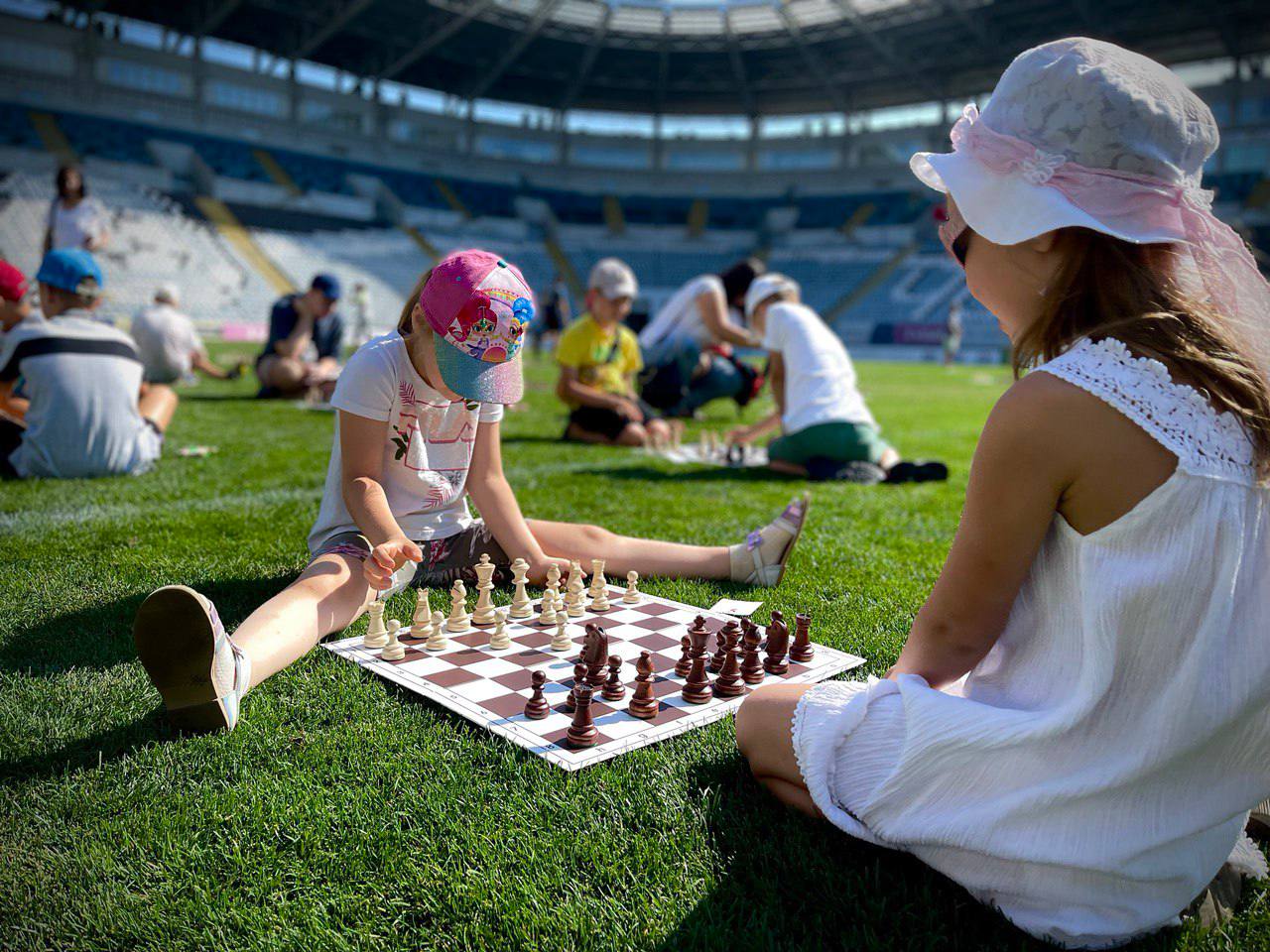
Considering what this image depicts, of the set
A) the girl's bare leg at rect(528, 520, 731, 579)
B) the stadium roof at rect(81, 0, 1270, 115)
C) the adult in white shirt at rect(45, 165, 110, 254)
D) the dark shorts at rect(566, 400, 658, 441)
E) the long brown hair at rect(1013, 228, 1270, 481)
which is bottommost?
the girl's bare leg at rect(528, 520, 731, 579)

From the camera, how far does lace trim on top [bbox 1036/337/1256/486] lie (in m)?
1.26

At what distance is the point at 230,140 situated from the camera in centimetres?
3116

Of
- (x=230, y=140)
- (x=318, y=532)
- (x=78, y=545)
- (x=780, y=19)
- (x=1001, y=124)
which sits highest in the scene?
(x=780, y=19)

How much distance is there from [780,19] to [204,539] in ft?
109

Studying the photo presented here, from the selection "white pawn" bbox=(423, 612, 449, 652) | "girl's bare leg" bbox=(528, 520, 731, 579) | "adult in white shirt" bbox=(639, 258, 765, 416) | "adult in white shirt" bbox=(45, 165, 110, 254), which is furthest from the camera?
"adult in white shirt" bbox=(639, 258, 765, 416)

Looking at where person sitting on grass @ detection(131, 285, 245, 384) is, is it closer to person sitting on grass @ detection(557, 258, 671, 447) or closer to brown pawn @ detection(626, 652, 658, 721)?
person sitting on grass @ detection(557, 258, 671, 447)

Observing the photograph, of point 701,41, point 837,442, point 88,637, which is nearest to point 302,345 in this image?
point 837,442

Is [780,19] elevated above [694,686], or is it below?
above

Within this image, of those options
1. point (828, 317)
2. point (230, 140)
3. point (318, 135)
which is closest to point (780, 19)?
point (828, 317)

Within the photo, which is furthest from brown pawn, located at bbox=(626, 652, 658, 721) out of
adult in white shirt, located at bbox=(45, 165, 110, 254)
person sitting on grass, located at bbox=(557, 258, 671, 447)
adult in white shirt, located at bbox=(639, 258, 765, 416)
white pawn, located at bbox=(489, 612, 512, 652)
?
adult in white shirt, located at bbox=(45, 165, 110, 254)

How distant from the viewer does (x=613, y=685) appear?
2.18 m

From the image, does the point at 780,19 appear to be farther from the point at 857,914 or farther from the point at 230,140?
the point at 857,914

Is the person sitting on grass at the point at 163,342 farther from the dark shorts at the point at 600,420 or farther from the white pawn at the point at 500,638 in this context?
the white pawn at the point at 500,638

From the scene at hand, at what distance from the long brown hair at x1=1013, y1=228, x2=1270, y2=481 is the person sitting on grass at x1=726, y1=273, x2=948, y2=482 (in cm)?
426
